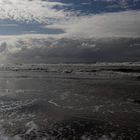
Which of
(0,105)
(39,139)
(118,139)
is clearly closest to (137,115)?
(118,139)

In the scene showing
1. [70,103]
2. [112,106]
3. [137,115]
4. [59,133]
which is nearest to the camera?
[59,133]

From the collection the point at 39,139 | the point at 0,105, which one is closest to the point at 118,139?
the point at 39,139

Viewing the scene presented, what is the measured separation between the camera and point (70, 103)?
20.4 metres

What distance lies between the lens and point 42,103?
20.5 metres

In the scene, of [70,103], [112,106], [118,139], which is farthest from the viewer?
[70,103]

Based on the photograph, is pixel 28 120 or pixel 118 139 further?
pixel 28 120

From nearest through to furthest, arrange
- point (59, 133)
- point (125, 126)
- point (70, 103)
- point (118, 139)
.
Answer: point (118, 139) → point (59, 133) → point (125, 126) → point (70, 103)

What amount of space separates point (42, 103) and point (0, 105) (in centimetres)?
334

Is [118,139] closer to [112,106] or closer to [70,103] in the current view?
[112,106]

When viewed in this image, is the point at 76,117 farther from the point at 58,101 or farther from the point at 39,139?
the point at 58,101

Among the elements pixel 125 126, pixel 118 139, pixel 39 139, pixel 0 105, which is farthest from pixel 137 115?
pixel 0 105

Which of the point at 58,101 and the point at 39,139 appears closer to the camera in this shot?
the point at 39,139

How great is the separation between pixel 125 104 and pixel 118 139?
28.0ft

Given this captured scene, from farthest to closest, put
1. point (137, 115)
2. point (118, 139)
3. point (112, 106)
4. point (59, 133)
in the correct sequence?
point (112, 106) < point (137, 115) < point (59, 133) < point (118, 139)
